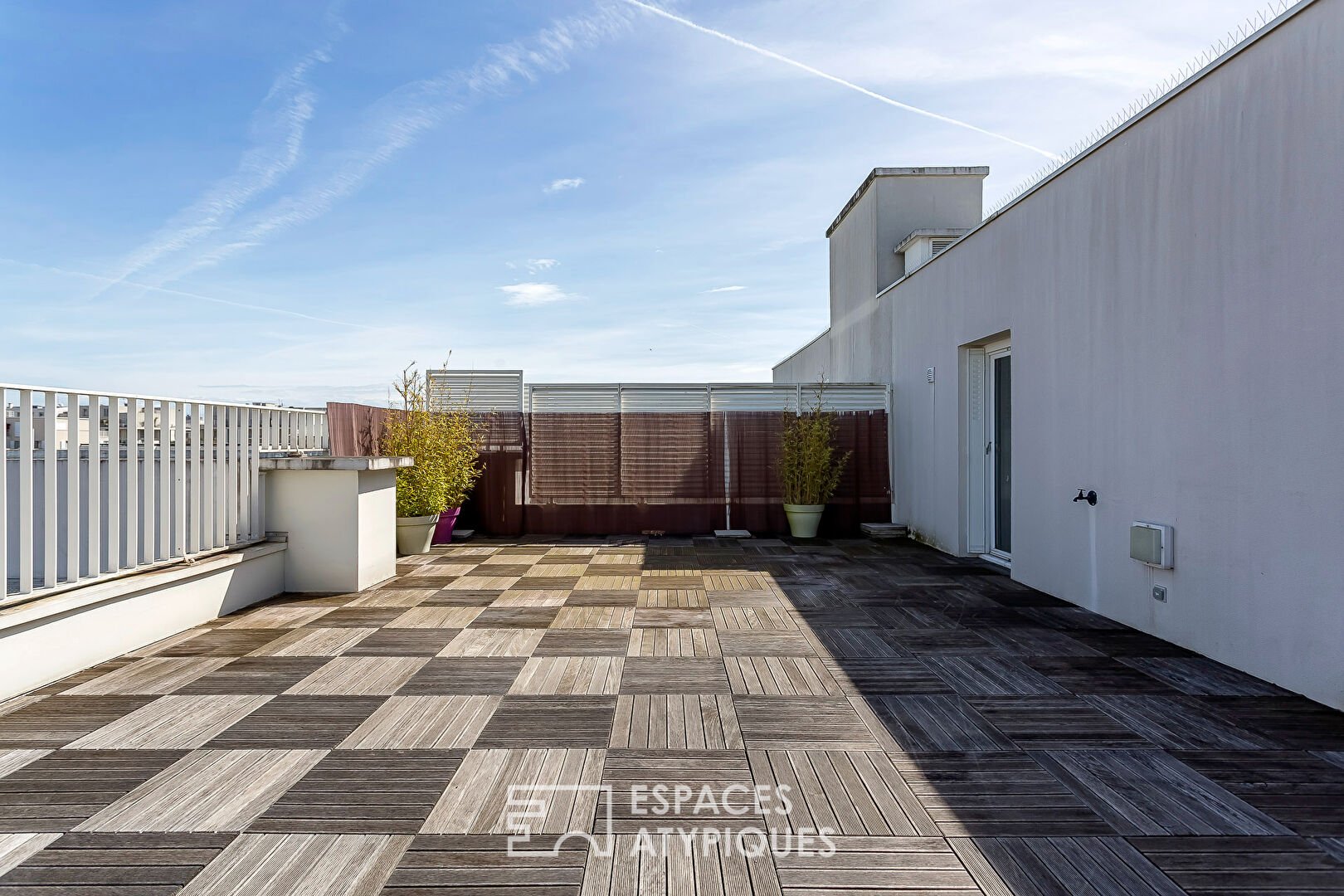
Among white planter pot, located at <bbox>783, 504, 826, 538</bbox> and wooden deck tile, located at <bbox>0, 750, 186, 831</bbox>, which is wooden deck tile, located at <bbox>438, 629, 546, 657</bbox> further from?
white planter pot, located at <bbox>783, 504, 826, 538</bbox>

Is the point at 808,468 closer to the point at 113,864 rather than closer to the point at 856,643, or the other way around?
the point at 856,643

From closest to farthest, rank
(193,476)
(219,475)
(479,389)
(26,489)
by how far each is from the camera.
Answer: (26,489), (193,476), (219,475), (479,389)

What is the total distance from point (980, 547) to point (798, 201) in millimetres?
5244

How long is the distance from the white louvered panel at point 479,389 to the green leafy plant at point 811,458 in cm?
333

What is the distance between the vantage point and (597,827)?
173 cm

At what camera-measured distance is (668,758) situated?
2.15m

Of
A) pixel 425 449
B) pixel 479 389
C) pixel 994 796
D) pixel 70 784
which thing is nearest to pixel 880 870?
pixel 994 796

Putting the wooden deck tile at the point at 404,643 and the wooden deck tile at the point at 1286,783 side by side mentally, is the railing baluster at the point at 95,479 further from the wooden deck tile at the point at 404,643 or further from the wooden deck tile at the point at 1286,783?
the wooden deck tile at the point at 1286,783

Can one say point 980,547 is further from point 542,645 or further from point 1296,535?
point 542,645

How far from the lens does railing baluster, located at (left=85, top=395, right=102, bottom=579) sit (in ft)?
10.7

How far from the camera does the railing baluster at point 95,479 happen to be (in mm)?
3271

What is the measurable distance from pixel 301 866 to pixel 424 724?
35.4 inches

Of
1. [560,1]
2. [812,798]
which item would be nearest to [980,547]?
[812,798]

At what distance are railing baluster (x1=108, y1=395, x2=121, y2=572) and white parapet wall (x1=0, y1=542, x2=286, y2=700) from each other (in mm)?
141
